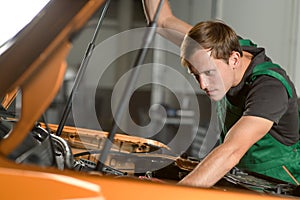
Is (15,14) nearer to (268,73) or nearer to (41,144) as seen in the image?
(41,144)

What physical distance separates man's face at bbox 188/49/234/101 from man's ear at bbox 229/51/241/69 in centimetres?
3

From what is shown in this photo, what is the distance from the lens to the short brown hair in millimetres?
1816

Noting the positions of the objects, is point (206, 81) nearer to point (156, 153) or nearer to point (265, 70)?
point (265, 70)

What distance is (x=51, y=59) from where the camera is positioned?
93 cm

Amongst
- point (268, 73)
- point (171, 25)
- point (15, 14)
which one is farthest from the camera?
point (171, 25)

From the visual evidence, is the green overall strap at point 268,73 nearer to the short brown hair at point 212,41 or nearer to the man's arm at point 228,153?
the short brown hair at point 212,41

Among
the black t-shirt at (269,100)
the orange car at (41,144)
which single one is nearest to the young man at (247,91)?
the black t-shirt at (269,100)

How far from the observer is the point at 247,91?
1.90 meters

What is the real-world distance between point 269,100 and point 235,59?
0.92ft

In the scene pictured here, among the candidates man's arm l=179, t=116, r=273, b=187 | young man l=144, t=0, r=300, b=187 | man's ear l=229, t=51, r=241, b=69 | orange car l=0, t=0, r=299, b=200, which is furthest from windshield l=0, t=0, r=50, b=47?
man's ear l=229, t=51, r=241, b=69

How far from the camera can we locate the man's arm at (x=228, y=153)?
127 cm

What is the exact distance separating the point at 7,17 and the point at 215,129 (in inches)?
53.0

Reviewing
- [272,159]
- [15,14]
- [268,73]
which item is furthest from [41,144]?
[272,159]

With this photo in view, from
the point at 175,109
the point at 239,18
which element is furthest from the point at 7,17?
the point at 175,109
